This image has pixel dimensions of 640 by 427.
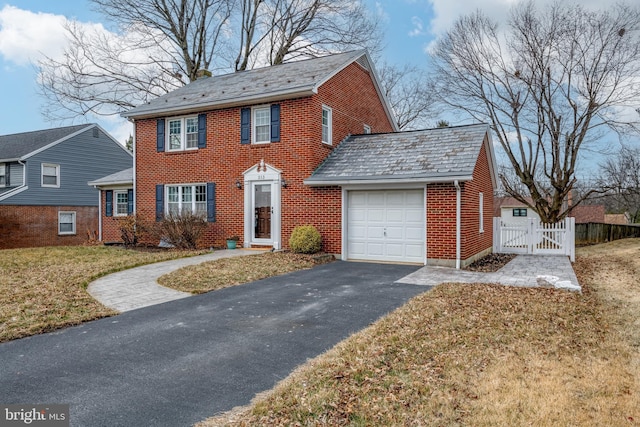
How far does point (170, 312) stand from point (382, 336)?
3.42 metres

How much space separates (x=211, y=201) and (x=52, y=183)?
1531 cm

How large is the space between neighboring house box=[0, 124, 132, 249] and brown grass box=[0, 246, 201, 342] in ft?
35.7

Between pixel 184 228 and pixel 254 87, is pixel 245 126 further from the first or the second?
pixel 184 228

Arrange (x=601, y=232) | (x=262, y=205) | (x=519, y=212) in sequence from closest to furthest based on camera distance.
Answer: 1. (x=262, y=205)
2. (x=601, y=232)
3. (x=519, y=212)

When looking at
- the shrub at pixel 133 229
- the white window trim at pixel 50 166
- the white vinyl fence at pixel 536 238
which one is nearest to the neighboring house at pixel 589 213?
the white vinyl fence at pixel 536 238

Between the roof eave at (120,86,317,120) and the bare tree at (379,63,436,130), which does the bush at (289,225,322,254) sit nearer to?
the roof eave at (120,86,317,120)

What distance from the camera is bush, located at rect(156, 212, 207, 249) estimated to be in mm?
14172

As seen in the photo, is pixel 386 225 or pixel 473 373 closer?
pixel 473 373

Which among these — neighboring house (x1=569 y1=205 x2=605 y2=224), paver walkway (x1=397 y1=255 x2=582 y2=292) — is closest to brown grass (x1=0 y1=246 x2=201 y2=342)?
paver walkway (x1=397 y1=255 x2=582 y2=292)

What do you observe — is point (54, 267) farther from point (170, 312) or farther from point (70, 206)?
point (70, 206)

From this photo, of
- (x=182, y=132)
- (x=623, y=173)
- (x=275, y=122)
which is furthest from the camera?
(x=623, y=173)

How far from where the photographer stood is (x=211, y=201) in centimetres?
1491

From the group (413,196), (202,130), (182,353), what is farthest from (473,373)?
(202,130)

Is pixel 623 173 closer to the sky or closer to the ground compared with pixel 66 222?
closer to the sky
